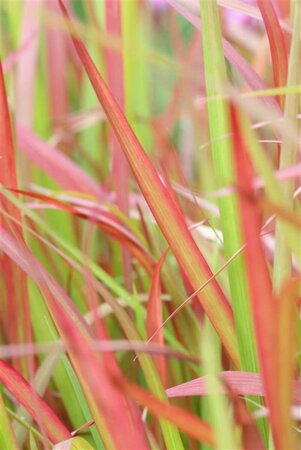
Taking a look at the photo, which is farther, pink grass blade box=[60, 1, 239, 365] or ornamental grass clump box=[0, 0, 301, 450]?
pink grass blade box=[60, 1, 239, 365]

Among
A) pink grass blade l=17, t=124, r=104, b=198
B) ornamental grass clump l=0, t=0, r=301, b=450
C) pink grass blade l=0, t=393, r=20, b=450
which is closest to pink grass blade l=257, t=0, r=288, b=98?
ornamental grass clump l=0, t=0, r=301, b=450

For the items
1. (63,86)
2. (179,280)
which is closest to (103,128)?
(63,86)

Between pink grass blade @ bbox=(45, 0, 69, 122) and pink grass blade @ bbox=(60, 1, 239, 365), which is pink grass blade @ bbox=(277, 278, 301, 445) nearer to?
pink grass blade @ bbox=(60, 1, 239, 365)

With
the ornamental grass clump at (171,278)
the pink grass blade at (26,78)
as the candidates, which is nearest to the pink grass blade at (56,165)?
the ornamental grass clump at (171,278)

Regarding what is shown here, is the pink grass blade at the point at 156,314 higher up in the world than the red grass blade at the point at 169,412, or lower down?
lower down

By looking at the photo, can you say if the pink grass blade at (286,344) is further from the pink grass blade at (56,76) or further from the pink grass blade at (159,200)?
the pink grass blade at (56,76)
